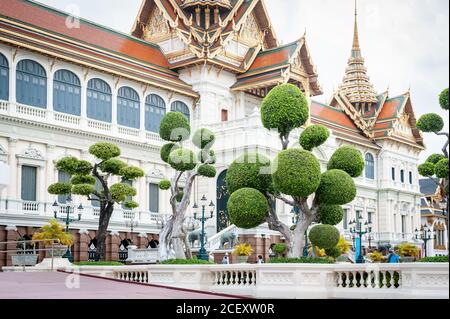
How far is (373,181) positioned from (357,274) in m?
42.3

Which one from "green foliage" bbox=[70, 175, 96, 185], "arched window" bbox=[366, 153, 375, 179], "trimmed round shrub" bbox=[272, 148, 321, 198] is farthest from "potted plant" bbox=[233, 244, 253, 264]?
"arched window" bbox=[366, 153, 375, 179]

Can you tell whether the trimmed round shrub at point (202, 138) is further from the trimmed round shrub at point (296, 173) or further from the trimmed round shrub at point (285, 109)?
the trimmed round shrub at point (296, 173)

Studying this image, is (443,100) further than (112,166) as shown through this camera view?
No

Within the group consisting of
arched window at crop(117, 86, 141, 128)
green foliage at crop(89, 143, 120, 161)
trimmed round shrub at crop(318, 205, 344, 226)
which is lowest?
trimmed round shrub at crop(318, 205, 344, 226)

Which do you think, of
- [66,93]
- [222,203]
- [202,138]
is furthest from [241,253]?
[66,93]

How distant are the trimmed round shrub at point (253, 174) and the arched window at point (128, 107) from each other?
16870 millimetres

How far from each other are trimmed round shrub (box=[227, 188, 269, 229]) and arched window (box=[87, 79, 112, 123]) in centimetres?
1698

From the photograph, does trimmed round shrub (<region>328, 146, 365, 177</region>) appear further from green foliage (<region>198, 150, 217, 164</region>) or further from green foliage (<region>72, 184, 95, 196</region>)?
green foliage (<region>72, 184, 95, 196</region>)

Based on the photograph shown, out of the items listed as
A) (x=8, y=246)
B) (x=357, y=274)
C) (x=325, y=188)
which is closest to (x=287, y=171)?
(x=325, y=188)

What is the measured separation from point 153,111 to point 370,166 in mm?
23805

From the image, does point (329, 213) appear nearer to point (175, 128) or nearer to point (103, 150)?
point (175, 128)

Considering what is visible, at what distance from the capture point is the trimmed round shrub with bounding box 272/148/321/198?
20.3 metres

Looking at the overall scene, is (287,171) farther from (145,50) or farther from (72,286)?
(145,50)

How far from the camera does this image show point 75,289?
1709 cm
